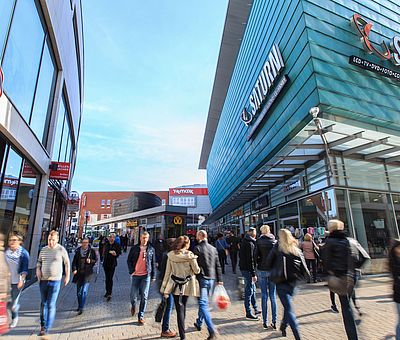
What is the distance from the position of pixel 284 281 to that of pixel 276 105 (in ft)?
33.7

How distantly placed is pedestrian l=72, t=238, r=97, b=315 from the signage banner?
38.1 ft

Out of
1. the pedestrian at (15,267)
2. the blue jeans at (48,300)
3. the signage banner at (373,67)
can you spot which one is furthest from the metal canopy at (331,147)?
the pedestrian at (15,267)

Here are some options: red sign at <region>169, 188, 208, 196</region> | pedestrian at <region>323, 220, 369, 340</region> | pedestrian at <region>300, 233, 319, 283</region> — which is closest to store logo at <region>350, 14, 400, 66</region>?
pedestrian at <region>300, 233, 319, 283</region>

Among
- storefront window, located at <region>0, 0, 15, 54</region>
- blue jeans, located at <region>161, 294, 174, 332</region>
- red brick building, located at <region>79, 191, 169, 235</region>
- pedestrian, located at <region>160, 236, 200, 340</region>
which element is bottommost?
blue jeans, located at <region>161, 294, 174, 332</region>

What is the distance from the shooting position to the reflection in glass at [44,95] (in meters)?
10.3

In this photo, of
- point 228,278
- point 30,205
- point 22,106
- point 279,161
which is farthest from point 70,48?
point 228,278

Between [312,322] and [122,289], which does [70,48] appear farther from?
[312,322]

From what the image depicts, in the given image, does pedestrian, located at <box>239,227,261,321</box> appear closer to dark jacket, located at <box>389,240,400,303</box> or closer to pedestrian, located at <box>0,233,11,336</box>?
dark jacket, located at <box>389,240,400,303</box>

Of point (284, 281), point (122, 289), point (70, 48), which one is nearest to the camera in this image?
point (284, 281)

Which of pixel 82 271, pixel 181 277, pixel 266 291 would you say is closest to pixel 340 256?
pixel 266 291

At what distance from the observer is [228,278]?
36.8 ft

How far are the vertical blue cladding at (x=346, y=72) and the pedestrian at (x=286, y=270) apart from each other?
21.3 ft

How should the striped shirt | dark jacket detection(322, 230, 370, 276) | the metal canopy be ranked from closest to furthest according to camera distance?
1. dark jacket detection(322, 230, 370, 276)
2. the striped shirt
3. the metal canopy

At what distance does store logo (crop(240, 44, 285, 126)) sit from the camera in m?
12.5
